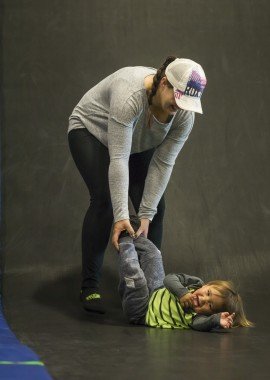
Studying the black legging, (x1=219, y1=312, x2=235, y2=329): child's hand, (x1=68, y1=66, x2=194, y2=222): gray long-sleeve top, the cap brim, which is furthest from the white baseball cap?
(x1=219, y1=312, x2=235, y2=329): child's hand

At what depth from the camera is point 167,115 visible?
7.66 feet

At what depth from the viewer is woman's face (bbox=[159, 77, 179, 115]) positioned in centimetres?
220

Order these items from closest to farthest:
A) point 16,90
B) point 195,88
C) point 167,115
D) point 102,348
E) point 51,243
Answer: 1. point 102,348
2. point 195,88
3. point 167,115
4. point 51,243
5. point 16,90

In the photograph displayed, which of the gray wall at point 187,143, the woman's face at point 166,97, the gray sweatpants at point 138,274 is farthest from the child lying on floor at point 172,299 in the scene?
the gray wall at point 187,143

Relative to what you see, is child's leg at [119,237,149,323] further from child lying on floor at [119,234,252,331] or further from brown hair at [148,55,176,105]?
brown hair at [148,55,176,105]

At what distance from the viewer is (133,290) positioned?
7.74ft

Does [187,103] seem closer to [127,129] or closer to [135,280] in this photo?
[127,129]

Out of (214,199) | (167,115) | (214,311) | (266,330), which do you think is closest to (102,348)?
(214,311)

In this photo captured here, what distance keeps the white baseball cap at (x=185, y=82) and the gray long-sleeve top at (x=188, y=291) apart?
0.58 metres

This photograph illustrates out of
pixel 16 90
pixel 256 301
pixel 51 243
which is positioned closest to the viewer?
pixel 256 301

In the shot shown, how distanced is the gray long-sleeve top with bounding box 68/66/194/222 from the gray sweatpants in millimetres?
122

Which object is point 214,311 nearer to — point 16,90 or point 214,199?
point 214,199

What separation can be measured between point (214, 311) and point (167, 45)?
1641mm

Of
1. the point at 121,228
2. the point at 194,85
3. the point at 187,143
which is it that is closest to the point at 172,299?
the point at 121,228
